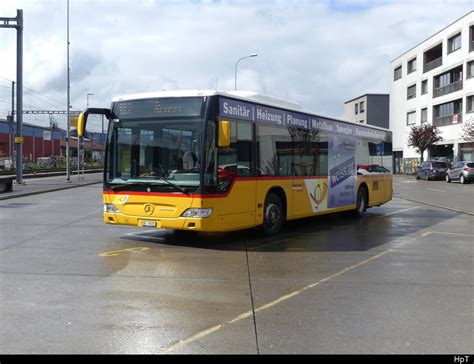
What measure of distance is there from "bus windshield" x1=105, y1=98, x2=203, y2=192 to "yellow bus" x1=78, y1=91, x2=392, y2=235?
0.06 ft

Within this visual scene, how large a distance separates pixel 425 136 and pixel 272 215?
4499 centimetres

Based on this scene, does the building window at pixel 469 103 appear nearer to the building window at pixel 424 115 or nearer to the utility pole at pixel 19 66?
the building window at pixel 424 115

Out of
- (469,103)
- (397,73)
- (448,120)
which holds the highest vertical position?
(397,73)

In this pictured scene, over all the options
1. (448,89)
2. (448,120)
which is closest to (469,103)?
(448,120)

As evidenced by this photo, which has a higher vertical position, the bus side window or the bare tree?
the bare tree

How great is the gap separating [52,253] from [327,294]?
15.9 feet

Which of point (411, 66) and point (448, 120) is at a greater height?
point (411, 66)

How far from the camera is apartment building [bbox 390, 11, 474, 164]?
154 feet

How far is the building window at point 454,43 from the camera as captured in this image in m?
49.3

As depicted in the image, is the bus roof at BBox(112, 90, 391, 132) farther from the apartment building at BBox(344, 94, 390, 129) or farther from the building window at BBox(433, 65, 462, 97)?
the apartment building at BBox(344, 94, 390, 129)

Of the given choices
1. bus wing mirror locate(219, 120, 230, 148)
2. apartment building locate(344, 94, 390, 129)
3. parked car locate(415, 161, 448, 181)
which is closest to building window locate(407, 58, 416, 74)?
apartment building locate(344, 94, 390, 129)

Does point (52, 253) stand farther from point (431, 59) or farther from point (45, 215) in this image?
point (431, 59)

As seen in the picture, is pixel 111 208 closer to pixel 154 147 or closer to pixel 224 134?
pixel 154 147

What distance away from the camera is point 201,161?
29.4 ft
